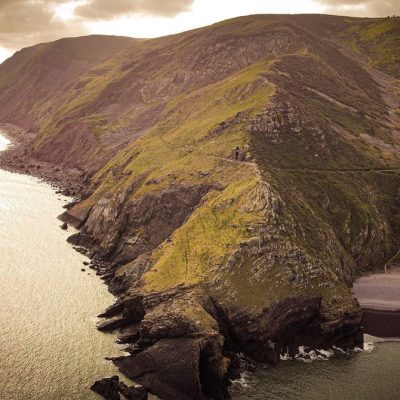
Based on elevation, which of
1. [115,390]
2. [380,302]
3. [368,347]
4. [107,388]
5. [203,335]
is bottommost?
[368,347]

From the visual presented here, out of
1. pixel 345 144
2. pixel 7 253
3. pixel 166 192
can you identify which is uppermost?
pixel 345 144

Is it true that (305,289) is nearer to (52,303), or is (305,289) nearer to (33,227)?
(52,303)

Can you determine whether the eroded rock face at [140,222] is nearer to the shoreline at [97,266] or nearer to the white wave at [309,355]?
the shoreline at [97,266]

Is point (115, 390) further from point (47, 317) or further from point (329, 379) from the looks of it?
point (329, 379)

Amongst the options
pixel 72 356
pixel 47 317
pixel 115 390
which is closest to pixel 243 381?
pixel 115 390

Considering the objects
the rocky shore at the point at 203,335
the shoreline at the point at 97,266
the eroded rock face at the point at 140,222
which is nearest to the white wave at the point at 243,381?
the rocky shore at the point at 203,335

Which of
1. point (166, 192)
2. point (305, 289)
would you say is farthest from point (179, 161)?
point (305, 289)

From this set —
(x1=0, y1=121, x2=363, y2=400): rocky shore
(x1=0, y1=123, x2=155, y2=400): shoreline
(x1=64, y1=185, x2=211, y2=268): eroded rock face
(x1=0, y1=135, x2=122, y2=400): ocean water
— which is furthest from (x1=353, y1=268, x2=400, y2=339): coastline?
(x1=0, y1=135, x2=122, y2=400): ocean water

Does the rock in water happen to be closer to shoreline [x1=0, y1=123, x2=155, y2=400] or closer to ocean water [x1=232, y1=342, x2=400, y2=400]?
shoreline [x1=0, y1=123, x2=155, y2=400]
